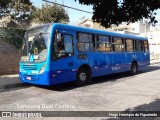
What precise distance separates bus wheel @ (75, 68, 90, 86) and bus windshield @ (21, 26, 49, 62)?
2157 mm

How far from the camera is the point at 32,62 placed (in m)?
10.8

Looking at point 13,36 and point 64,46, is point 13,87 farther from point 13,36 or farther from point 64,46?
point 13,36

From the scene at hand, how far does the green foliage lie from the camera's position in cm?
1619

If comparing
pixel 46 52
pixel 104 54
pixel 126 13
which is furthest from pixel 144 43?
pixel 126 13

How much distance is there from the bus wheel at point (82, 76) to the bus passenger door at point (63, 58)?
1.59ft

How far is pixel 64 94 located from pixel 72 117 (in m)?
3.17

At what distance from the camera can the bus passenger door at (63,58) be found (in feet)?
34.2

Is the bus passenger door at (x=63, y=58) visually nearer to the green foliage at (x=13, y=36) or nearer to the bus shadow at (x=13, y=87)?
the bus shadow at (x=13, y=87)

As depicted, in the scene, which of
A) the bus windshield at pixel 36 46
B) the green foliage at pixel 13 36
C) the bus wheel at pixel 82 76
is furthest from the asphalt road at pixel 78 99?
the green foliage at pixel 13 36

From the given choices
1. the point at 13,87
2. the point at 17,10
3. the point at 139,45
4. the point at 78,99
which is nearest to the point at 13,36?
the point at 13,87

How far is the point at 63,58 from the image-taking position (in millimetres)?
10789

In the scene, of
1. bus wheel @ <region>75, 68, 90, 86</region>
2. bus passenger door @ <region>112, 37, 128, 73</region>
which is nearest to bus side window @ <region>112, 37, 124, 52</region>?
bus passenger door @ <region>112, 37, 128, 73</region>

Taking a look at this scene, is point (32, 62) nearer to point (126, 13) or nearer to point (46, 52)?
point (46, 52)

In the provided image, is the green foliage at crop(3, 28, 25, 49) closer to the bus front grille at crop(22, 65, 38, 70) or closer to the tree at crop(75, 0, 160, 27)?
the bus front grille at crop(22, 65, 38, 70)
